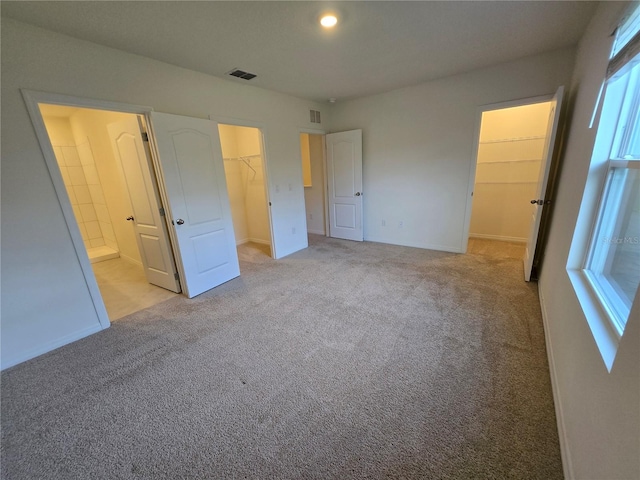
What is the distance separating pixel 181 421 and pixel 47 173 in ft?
7.09

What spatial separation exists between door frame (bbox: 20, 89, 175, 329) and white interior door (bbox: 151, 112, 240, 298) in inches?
12.1

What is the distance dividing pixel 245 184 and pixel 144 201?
2.26 m

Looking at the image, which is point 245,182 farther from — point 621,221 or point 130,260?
point 621,221

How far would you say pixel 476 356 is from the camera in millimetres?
1822

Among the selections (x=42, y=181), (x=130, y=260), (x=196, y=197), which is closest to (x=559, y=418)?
(x=196, y=197)

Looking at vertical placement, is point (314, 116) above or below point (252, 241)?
above

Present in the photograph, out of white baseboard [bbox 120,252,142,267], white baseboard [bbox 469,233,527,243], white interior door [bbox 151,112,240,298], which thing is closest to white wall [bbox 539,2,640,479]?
white baseboard [bbox 469,233,527,243]

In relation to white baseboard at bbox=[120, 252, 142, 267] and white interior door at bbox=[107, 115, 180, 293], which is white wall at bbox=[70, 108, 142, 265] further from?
white interior door at bbox=[107, 115, 180, 293]

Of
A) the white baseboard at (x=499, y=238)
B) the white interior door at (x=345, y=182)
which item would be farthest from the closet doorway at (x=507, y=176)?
the white interior door at (x=345, y=182)

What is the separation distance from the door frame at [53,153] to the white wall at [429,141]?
3289 mm

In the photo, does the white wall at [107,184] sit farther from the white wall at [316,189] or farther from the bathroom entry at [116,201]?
the white wall at [316,189]

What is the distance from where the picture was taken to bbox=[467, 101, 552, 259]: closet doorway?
3.91 meters

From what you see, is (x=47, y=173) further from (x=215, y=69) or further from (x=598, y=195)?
(x=598, y=195)

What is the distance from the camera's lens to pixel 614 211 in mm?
Answer: 1430
